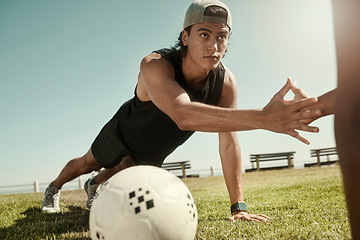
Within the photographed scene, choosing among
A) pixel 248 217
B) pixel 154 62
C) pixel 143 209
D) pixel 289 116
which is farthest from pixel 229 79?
pixel 143 209

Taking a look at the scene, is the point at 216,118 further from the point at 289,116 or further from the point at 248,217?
the point at 248,217

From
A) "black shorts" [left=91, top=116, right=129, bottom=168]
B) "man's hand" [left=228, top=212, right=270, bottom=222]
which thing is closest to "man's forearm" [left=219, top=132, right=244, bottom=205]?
"man's hand" [left=228, top=212, right=270, bottom=222]

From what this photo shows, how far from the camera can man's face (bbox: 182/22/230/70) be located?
350 cm

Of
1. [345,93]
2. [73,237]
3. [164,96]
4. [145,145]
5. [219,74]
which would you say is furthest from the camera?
[145,145]

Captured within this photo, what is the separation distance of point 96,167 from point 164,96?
2.86 m

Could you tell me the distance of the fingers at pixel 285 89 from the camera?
2.42 m

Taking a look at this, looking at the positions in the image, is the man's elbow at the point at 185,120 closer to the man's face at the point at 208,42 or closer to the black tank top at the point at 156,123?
the man's face at the point at 208,42

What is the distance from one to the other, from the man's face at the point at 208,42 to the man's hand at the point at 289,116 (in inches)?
52.5

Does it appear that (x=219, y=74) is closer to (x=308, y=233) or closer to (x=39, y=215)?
(x=308, y=233)

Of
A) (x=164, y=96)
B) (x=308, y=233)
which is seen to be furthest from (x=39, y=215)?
(x=308, y=233)

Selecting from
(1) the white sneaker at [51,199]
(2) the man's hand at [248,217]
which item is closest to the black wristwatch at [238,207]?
(2) the man's hand at [248,217]

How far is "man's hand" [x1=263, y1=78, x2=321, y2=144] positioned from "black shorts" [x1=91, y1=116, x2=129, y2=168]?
2.84m

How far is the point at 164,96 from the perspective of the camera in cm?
298

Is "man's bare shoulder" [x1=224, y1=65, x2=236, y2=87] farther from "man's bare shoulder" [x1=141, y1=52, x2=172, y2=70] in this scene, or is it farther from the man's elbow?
the man's elbow
